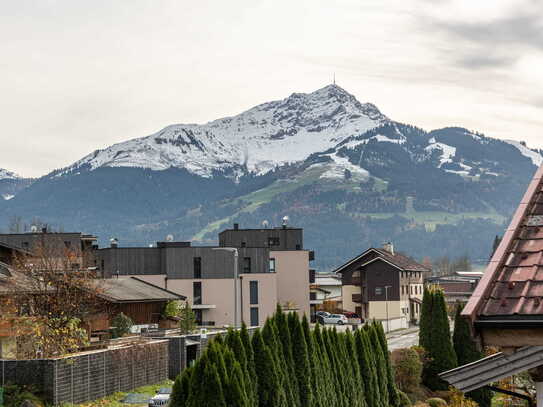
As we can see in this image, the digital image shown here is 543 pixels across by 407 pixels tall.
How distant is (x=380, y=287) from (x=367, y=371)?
10281cm

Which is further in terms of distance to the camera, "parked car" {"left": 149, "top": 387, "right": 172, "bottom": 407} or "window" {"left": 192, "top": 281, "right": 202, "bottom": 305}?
"window" {"left": 192, "top": 281, "right": 202, "bottom": 305}

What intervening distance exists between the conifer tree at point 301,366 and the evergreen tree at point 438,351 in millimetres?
27829

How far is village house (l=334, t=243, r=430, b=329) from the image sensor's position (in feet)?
456

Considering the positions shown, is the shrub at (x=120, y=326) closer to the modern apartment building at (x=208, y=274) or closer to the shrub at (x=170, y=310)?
the shrub at (x=170, y=310)

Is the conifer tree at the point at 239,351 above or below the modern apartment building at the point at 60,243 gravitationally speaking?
below

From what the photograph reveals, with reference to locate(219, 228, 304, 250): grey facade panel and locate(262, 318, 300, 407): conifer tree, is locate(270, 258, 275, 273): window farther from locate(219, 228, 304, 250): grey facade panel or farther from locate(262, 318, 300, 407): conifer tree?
locate(262, 318, 300, 407): conifer tree

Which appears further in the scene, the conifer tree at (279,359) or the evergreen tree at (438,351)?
the evergreen tree at (438,351)

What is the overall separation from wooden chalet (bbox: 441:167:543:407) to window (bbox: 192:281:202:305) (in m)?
106

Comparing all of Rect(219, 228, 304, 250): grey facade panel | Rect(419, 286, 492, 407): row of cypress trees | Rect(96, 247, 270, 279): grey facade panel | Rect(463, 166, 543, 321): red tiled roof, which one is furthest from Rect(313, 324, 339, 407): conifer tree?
Rect(219, 228, 304, 250): grey facade panel

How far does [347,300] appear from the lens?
148 meters

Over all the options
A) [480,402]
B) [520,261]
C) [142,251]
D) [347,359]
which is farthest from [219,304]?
[520,261]

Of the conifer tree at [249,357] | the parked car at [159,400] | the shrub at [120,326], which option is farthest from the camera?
the shrub at [120,326]

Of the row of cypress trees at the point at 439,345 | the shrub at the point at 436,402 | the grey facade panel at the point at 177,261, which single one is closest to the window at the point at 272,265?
the grey facade panel at the point at 177,261

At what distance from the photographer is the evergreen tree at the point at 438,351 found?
56.3m
